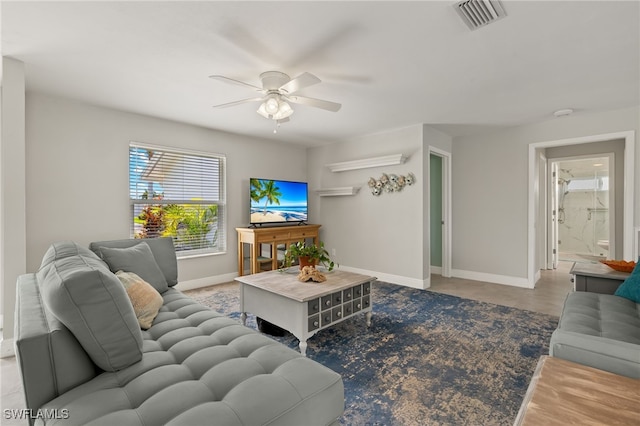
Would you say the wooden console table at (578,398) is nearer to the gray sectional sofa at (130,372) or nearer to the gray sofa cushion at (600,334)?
the gray sofa cushion at (600,334)

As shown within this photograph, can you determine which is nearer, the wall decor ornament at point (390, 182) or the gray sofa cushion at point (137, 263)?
the gray sofa cushion at point (137, 263)

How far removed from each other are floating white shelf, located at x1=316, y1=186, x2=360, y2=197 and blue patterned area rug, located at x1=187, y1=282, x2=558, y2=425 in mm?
2093

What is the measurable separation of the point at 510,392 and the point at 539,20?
91.7 inches

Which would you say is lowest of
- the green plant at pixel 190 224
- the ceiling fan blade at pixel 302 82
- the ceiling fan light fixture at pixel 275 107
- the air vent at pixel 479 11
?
the green plant at pixel 190 224

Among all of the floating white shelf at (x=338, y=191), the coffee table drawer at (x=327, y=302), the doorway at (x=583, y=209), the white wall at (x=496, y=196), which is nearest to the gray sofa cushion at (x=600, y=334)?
the coffee table drawer at (x=327, y=302)

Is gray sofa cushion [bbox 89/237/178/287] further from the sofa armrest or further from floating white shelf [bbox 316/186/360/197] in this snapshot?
floating white shelf [bbox 316/186/360/197]

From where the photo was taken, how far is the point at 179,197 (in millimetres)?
4125

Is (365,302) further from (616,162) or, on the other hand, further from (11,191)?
(616,162)

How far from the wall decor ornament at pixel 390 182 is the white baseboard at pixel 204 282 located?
103 inches

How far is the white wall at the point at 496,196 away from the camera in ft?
13.7

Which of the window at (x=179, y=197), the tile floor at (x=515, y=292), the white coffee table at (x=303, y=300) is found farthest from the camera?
the window at (x=179, y=197)

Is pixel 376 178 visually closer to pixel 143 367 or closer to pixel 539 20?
pixel 539 20

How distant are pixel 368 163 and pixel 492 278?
8.57 feet

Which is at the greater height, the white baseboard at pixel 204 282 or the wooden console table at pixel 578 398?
the wooden console table at pixel 578 398
